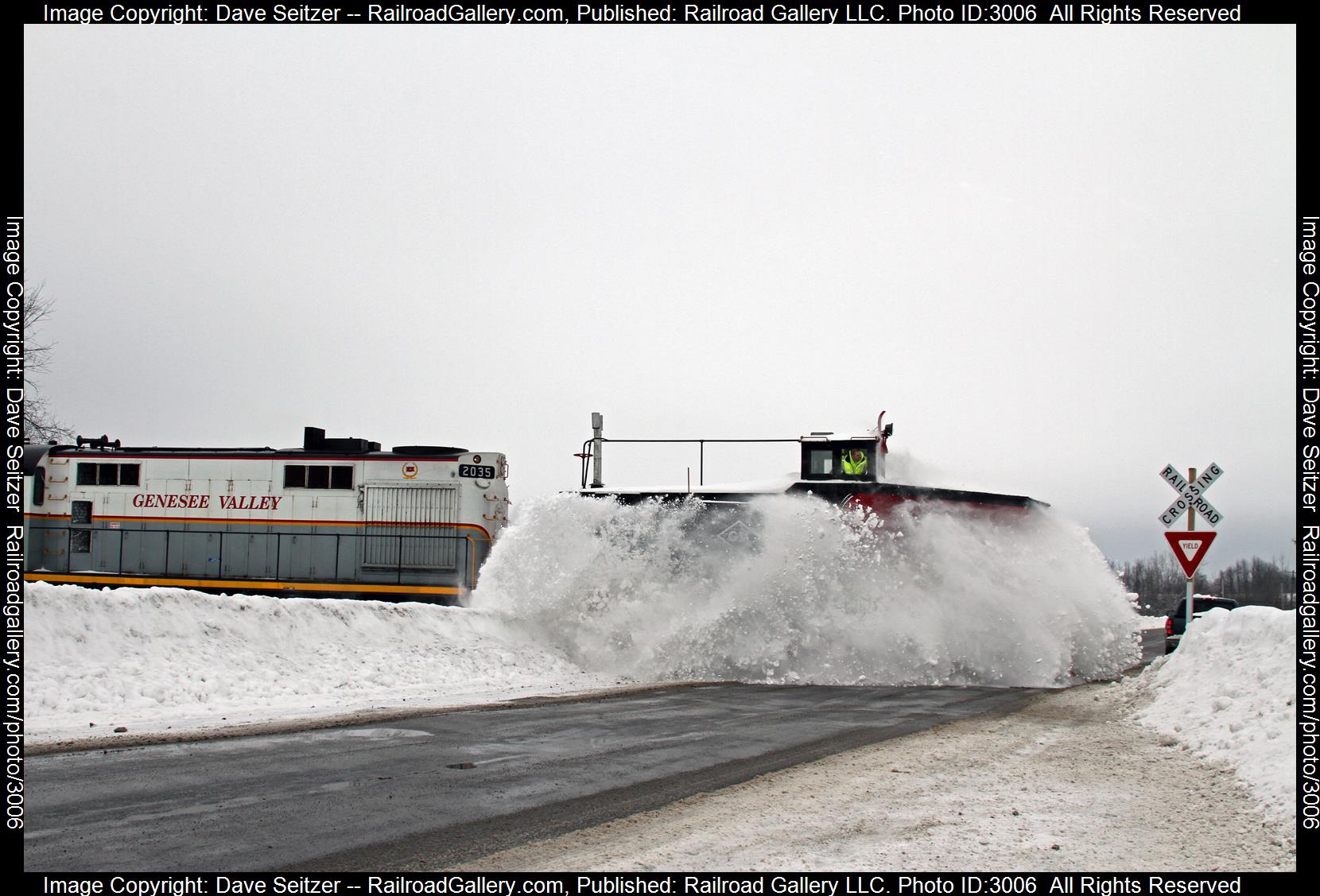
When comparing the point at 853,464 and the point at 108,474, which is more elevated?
the point at 853,464

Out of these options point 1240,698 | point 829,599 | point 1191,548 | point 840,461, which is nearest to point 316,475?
point 840,461

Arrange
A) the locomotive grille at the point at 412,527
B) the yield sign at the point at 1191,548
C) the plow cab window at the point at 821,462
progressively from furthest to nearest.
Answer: the locomotive grille at the point at 412,527, the plow cab window at the point at 821,462, the yield sign at the point at 1191,548

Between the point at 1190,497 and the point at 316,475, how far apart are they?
59.1ft

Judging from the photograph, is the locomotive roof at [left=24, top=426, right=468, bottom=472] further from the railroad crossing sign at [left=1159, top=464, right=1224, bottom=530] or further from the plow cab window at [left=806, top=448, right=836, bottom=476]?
the railroad crossing sign at [left=1159, top=464, right=1224, bottom=530]

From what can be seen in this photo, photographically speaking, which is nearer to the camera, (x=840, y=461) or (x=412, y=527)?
(x=840, y=461)

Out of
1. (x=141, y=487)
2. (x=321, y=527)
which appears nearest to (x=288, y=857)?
(x=321, y=527)

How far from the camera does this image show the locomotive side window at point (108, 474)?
77.5ft

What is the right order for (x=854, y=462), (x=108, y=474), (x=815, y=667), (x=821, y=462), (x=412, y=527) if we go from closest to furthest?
(x=815, y=667), (x=854, y=462), (x=821, y=462), (x=412, y=527), (x=108, y=474)

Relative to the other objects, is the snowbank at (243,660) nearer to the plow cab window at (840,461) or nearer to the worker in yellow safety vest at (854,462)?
the plow cab window at (840,461)

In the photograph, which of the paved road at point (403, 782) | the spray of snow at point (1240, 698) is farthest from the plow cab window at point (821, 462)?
the spray of snow at point (1240, 698)

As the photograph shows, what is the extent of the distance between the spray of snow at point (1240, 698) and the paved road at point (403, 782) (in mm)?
2301

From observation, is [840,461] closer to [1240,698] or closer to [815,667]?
[815,667]

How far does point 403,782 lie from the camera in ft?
23.5

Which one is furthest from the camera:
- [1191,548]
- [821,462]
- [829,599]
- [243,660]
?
[821,462]
